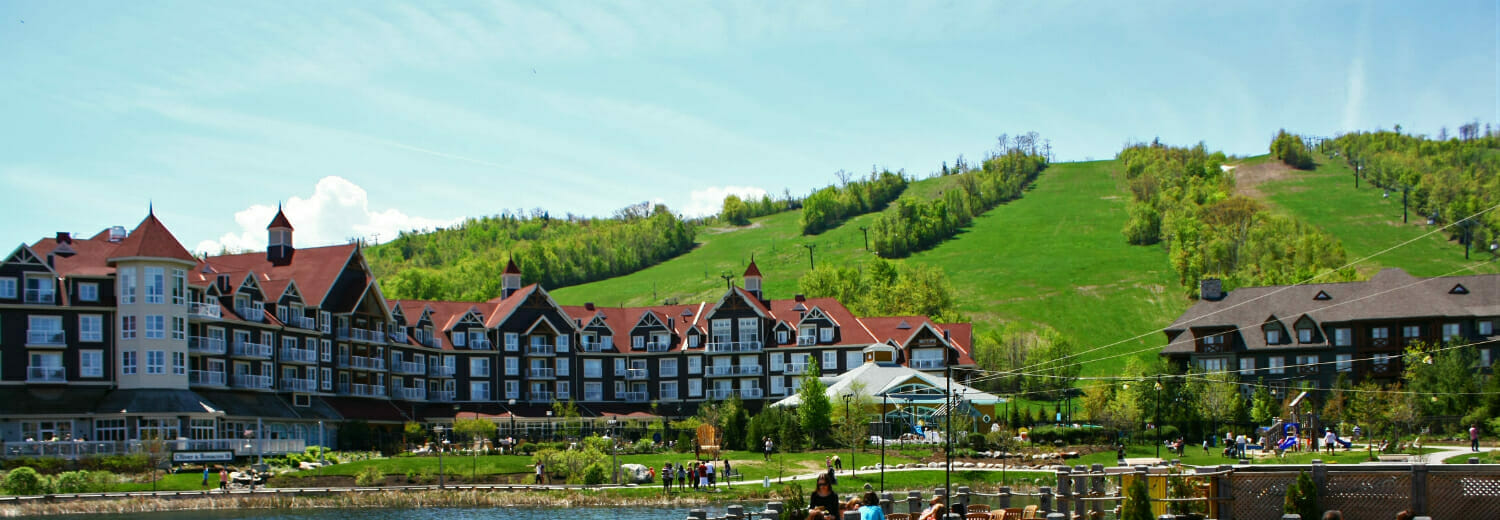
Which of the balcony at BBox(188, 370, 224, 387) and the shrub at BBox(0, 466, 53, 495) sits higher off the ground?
the balcony at BBox(188, 370, 224, 387)

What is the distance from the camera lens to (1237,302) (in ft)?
341

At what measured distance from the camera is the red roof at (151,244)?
7650 cm

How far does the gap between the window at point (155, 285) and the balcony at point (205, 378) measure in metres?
4.81

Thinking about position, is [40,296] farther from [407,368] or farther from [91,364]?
[407,368]

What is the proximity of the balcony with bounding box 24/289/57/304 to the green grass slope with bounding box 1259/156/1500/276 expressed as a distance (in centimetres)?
10598

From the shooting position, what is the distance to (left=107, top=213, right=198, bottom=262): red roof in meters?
76.5

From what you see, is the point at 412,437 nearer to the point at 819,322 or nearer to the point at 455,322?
the point at 455,322

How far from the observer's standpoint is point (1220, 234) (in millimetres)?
149125

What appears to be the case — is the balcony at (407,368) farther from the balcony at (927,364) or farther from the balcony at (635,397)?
the balcony at (927,364)

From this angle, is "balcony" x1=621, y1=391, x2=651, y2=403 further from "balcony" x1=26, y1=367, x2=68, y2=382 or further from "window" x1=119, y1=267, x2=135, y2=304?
"balcony" x1=26, y1=367, x2=68, y2=382

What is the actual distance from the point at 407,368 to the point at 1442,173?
433ft

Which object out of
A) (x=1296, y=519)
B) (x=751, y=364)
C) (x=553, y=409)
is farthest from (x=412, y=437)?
(x=1296, y=519)

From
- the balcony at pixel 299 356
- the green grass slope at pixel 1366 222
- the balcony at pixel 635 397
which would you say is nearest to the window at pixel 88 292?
the balcony at pixel 299 356

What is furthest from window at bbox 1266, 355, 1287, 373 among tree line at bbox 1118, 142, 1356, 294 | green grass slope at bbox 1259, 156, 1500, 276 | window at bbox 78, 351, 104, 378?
window at bbox 78, 351, 104, 378
